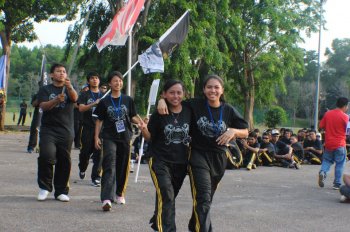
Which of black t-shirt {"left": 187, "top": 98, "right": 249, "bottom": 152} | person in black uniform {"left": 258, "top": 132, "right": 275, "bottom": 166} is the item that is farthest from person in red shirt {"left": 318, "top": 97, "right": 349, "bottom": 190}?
black t-shirt {"left": 187, "top": 98, "right": 249, "bottom": 152}

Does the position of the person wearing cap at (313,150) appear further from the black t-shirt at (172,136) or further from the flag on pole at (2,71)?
the flag on pole at (2,71)

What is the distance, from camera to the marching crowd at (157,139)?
5.23 m

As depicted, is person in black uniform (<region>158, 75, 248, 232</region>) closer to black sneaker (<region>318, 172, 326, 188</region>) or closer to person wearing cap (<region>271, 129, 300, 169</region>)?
black sneaker (<region>318, 172, 326, 188</region>)

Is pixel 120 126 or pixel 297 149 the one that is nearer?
pixel 120 126

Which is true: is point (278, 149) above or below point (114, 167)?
below

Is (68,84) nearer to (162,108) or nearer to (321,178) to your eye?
(162,108)

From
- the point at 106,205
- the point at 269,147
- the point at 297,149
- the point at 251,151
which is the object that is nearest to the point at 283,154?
the point at 269,147

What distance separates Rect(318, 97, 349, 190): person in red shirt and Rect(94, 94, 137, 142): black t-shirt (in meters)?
4.68

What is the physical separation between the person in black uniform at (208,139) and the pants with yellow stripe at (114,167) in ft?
5.91

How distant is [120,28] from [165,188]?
5575 millimetres

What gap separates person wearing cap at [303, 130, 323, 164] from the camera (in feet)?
54.6

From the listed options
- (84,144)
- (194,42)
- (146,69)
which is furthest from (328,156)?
(194,42)

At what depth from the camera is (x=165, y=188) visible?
516cm

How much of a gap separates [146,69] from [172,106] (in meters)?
5.07
